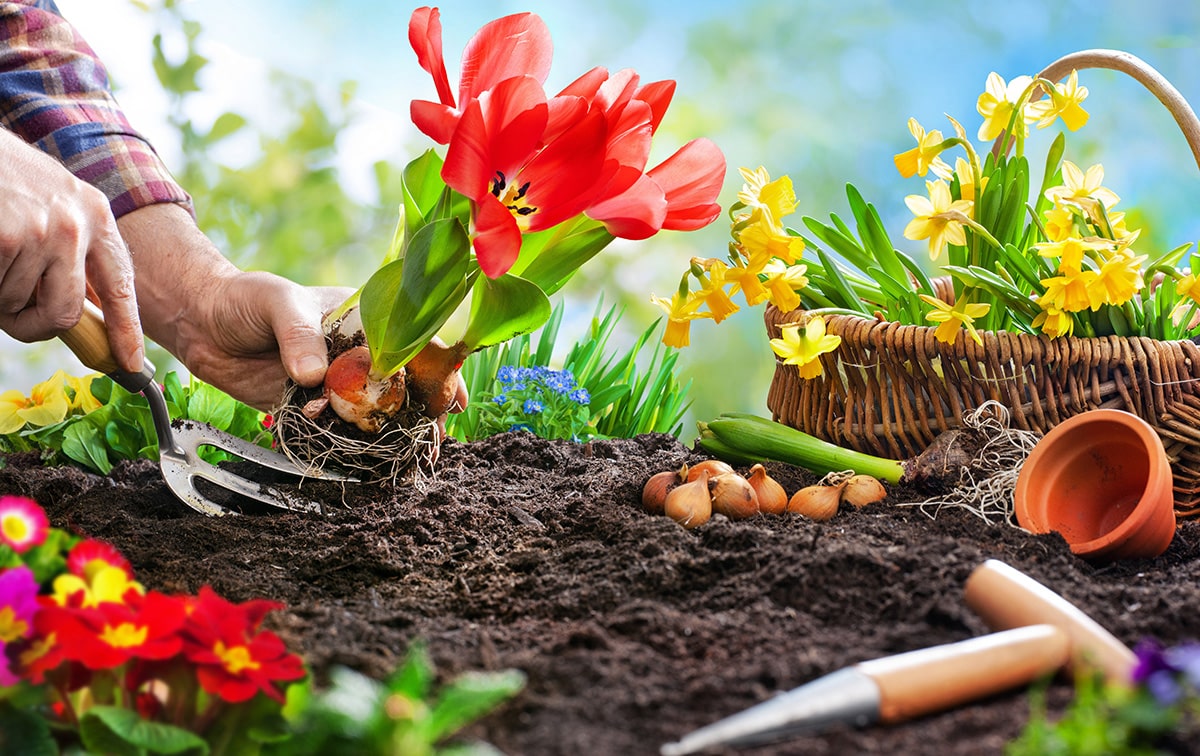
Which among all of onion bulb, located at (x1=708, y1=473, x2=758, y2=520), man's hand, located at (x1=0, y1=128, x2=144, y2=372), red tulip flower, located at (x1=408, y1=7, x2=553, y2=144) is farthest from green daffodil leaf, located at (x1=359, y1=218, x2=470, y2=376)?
onion bulb, located at (x1=708, y1=473, x2=758, y2=520)

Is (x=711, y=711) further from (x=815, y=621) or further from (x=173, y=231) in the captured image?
(x=173, y=231)

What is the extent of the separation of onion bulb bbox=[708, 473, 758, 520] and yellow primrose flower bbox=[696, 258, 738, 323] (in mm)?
283

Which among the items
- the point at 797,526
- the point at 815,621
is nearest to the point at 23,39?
the point at 797,526

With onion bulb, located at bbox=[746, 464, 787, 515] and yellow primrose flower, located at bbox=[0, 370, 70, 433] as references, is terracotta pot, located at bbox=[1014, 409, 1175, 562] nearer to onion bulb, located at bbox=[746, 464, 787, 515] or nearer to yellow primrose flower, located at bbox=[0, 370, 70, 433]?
onion bulb, located at bbox=[746, 464, 787, 515]

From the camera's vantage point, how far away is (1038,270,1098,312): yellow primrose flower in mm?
1308

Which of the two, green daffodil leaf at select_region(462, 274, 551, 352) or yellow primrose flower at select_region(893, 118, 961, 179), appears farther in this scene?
yellow primrose flower at select_region(893, 118, 961, 179)

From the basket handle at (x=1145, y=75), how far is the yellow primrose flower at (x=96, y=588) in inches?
61.7

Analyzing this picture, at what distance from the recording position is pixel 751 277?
1479 mm

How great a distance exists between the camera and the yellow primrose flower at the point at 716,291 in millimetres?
1509

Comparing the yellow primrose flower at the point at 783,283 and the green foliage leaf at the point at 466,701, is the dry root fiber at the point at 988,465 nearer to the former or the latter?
the yellow primrose flower at the point at 783,283

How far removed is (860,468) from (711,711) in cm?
86

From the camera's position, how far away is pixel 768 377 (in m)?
3.22

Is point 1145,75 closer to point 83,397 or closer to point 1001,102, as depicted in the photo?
point 1001,102

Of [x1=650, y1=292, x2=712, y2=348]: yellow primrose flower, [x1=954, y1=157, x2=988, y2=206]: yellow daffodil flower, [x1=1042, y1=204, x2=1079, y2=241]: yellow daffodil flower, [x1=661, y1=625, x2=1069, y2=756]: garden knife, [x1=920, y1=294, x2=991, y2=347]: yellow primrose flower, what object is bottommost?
[x1=661, y1=625, x2=1069, y2=756]: garden knife
